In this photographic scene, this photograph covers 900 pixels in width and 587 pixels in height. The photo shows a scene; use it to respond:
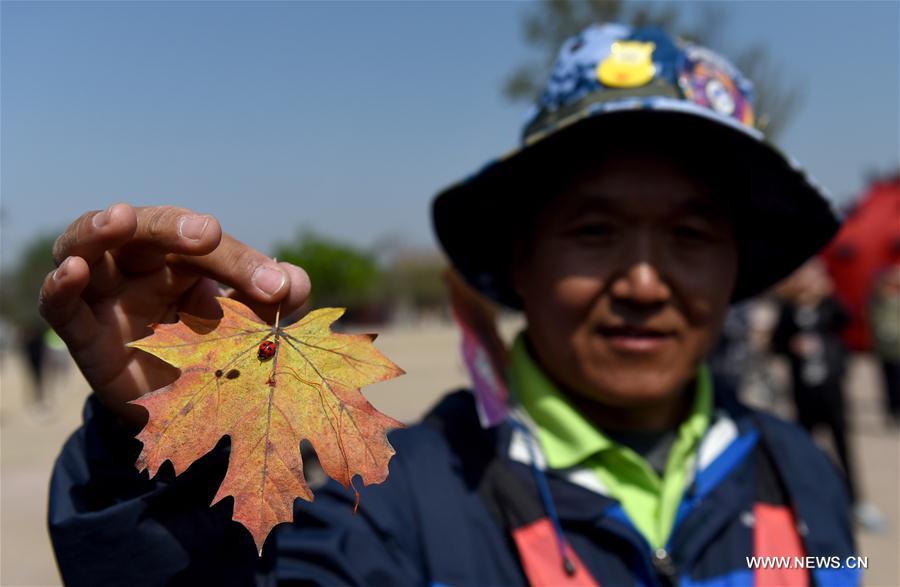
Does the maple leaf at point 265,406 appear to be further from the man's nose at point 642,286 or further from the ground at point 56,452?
the ground at point 56,452

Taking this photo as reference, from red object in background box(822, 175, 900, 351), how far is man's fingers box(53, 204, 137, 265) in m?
9.19

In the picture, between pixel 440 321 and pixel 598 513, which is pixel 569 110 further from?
pixel 440 321

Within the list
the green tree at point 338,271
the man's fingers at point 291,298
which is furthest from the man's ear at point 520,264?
the green tree at point 338,271

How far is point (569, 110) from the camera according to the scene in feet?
5.89

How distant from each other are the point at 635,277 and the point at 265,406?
943mm

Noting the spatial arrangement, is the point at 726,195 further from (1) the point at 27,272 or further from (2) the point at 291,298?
(1) the point at 27,272

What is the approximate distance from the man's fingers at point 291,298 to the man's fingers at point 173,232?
4.4 inches

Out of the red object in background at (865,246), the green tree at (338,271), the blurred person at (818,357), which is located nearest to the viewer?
the blurred person at (818,357)

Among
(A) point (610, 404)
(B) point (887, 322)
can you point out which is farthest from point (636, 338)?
(B) point (887, 322)

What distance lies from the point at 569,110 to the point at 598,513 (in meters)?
0.96

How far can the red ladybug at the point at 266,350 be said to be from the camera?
1.01m

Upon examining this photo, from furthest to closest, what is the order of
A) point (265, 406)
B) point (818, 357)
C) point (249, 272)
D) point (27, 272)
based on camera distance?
point (27, 272) → point (818, 357) → point (249, 272) → point (265, 406)

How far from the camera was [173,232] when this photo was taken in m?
1.06

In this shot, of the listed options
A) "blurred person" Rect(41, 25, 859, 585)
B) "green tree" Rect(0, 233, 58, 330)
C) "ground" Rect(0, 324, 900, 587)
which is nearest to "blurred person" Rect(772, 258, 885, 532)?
"ground" Rect(0, 324, 900, 587)
